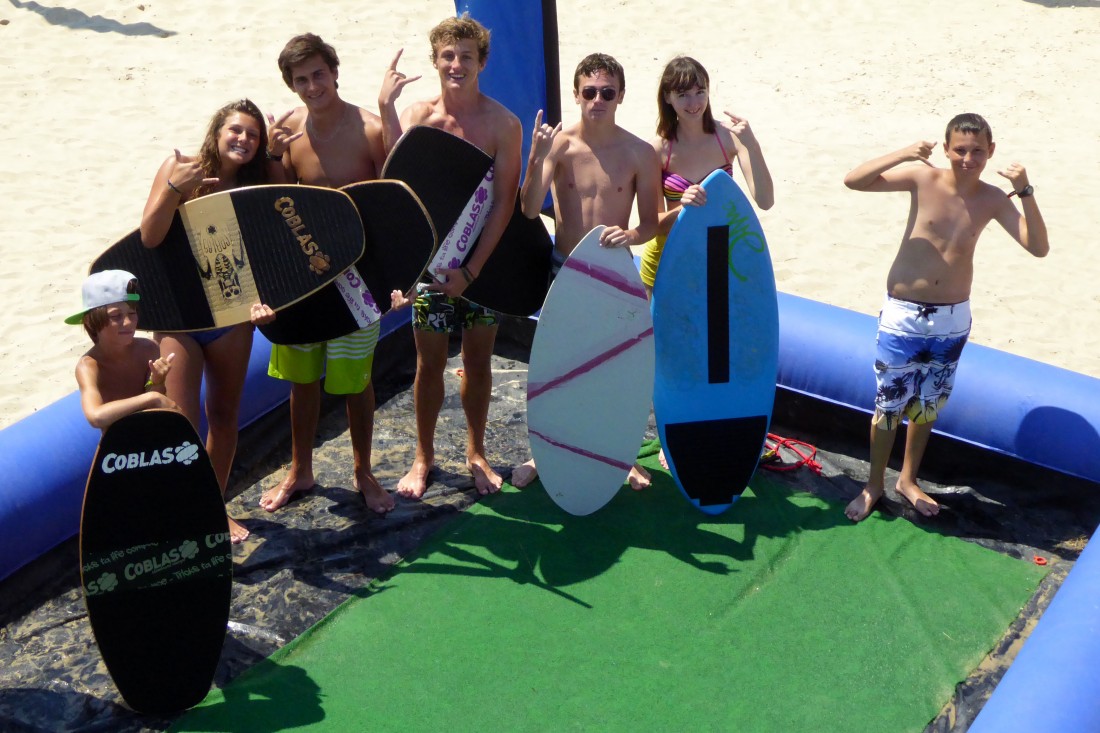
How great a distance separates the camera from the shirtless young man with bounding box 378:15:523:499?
159 inches

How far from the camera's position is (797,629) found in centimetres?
390

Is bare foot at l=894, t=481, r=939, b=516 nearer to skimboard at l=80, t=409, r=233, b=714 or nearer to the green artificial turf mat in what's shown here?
the green artificial turf mat

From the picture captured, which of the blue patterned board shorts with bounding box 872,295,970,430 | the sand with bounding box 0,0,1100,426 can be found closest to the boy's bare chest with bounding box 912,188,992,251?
the blue patterned board shorts with bounding box 872,295,970,430

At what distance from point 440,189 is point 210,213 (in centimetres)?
85

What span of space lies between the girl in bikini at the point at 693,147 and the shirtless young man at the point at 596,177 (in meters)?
0.15

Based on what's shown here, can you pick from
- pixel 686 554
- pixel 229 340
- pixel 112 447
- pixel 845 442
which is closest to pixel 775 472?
pixel 845 442

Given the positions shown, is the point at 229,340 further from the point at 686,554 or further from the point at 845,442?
the point at 845,442

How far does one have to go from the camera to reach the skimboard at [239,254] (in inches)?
149

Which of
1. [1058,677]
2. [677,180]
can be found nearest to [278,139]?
Answer: [677,180]

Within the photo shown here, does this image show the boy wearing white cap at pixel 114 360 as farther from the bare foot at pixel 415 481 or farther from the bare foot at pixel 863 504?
the bare foot at pixel 863 504

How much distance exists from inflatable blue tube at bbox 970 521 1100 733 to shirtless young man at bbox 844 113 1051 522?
3.40ft

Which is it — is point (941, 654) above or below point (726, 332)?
below

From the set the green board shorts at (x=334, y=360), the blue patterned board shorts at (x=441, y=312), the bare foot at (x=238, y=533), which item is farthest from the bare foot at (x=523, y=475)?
the bare foot at (x=238, y=533)

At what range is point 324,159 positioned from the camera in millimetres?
4059
